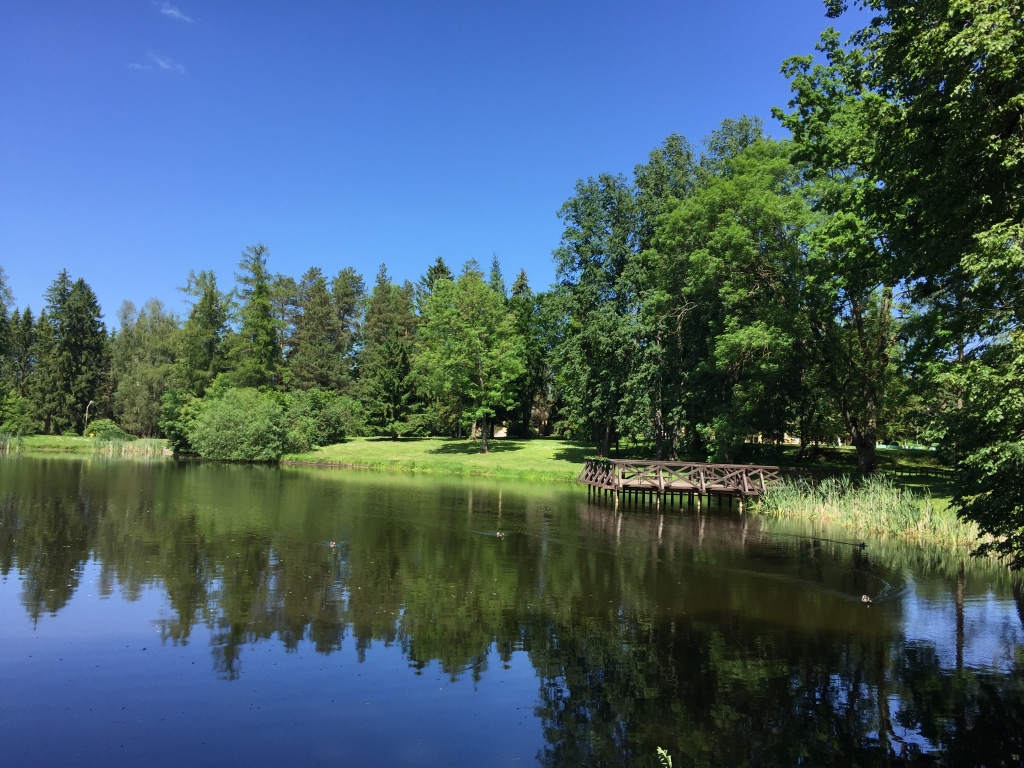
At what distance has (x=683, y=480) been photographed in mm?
29234

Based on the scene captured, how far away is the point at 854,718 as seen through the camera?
7309 mm

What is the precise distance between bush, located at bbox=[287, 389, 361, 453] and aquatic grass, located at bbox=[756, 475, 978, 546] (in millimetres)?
36830

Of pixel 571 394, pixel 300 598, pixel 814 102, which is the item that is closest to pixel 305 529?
pixel 300 598

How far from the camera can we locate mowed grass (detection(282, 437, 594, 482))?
141ft

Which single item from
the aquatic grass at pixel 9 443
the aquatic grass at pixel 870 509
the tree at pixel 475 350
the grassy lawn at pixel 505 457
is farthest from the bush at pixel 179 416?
the aquatic grass at pixel 870 509

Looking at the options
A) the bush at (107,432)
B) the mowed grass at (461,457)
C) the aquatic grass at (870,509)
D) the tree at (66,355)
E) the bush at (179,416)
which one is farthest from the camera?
the tree at (66,355)

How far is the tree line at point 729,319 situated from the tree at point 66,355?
262 millimetres

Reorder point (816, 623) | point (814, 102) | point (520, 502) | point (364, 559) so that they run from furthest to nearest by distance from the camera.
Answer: point (520, 502), point (814, 102), point (364, 559), point (816, 623)

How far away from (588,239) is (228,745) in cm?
4205

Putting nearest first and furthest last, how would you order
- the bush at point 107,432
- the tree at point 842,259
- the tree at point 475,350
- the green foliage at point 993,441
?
the green foliage at point 993,441
the tree at point 842,259
the tree at point 475,350
the bush at point 107,432

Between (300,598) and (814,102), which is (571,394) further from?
(300,598)

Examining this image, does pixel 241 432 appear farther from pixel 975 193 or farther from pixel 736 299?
pixel 975 193

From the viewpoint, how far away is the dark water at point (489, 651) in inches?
261

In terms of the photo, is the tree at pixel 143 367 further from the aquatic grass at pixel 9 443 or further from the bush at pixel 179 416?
the aquatic grass at pixel 9 443
